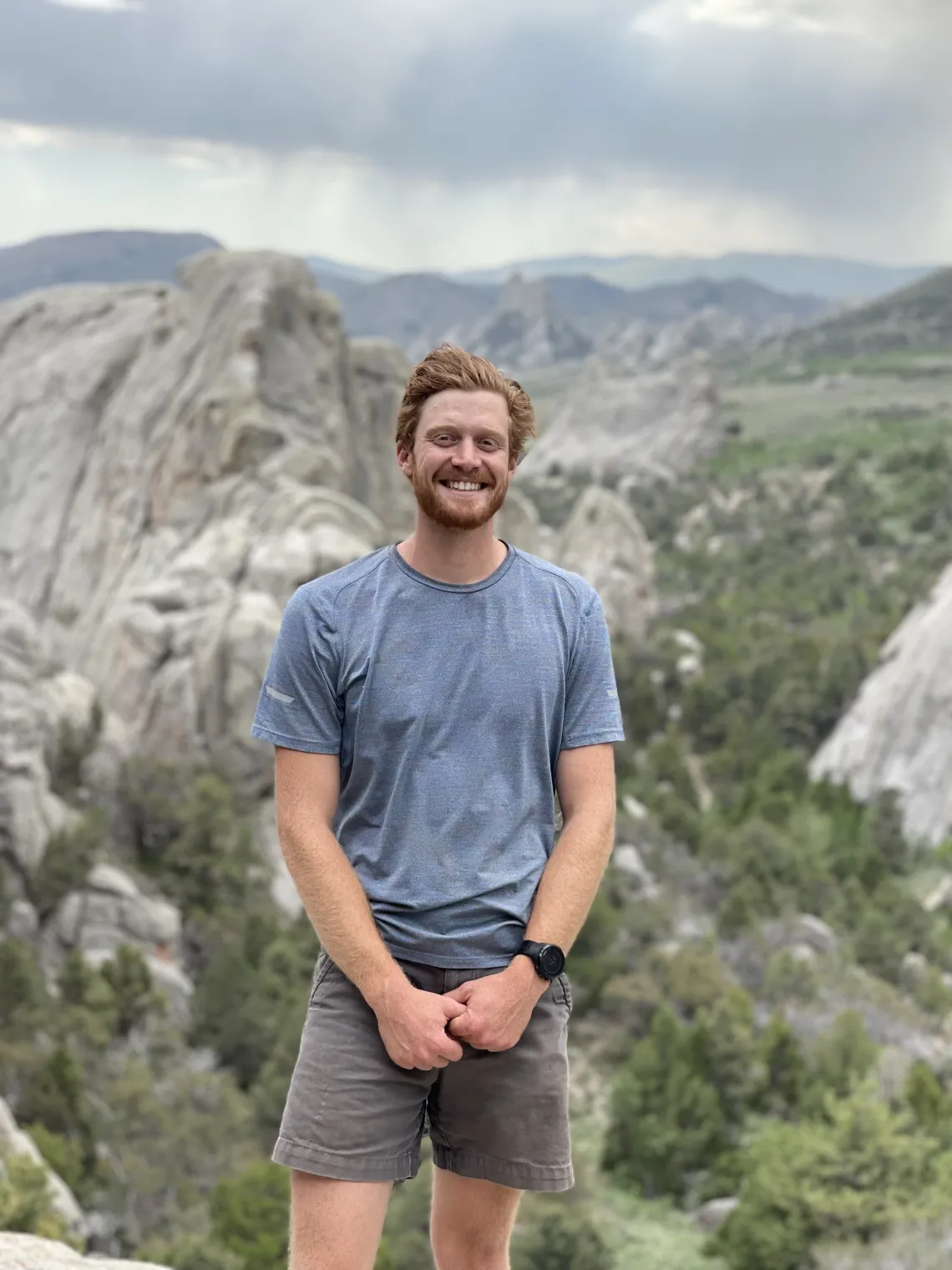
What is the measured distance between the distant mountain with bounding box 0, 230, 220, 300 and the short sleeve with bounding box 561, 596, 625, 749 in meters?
157

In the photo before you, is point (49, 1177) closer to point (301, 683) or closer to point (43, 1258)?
point (43, 1258)

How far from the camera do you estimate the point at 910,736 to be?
51.4 m

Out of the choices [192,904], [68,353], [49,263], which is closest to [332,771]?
[192,904]

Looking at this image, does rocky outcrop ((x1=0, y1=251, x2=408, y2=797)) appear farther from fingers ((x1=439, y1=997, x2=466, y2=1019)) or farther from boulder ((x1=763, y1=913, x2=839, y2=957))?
fingers ((x1=439, y1=997, x2=466, y2=1019))

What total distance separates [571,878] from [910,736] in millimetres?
48584

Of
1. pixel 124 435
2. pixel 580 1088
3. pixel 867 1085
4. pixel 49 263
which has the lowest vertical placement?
pixel 580 1088

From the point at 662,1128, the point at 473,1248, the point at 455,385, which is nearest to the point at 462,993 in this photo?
the point at 473,1248

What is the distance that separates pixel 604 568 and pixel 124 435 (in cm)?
2557

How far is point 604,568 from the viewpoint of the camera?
249ft

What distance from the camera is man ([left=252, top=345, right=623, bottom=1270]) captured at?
16.1 feet

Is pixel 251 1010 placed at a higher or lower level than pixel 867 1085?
lower

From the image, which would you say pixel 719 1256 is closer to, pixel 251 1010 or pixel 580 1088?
pixel 580 1088

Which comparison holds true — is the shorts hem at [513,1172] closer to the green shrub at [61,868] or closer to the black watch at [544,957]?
the black watch at [544,957]

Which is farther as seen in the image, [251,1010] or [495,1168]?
[251,1010]
